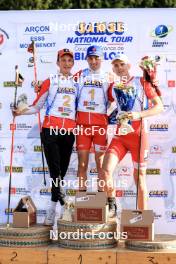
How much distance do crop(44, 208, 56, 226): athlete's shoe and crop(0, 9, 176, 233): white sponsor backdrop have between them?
1.67ft

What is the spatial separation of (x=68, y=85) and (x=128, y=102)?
0.56 meters

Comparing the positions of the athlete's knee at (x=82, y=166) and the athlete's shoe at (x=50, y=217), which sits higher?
the athlete's knee at (x=82, y=166)

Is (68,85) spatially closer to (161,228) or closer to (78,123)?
(78,123)


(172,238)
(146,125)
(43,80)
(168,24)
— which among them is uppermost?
(168,24)

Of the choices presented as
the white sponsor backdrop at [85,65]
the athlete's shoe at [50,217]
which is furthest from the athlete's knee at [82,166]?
the athlete's shoe at [50,217]

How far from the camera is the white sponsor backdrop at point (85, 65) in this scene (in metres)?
6.37

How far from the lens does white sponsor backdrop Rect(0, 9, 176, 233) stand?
6.37 m

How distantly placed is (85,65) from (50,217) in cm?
145

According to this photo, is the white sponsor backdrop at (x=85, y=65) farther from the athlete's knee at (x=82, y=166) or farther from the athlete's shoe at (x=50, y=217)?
the athlete's shoe at (x=50, y=217)

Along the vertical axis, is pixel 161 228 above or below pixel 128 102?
below

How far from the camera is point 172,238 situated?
562cm

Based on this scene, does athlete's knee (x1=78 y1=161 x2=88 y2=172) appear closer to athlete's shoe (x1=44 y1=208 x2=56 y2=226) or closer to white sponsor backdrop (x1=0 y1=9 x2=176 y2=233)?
white sponsor backdrop (x1=0 y1=9 x2=176 y2=233)

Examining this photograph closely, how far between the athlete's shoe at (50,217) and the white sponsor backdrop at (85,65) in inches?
20.0

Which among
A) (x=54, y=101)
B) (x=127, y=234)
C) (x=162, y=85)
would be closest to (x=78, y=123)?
(x=54, y=101)
